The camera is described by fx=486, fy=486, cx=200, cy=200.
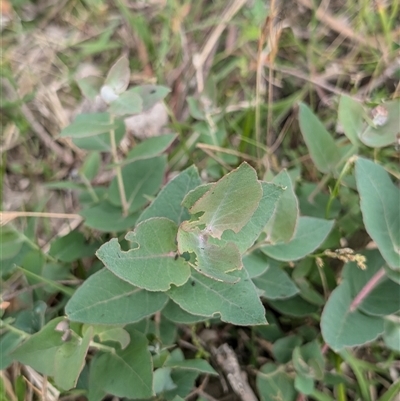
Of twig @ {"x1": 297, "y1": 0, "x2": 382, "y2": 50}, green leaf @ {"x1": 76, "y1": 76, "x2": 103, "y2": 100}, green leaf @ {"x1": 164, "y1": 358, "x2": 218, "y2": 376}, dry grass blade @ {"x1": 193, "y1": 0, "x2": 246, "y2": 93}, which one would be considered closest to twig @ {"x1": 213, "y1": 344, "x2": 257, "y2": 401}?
green leaf @ {"x1": 164, "y1": 358, "x2": 218, "y2": 376}

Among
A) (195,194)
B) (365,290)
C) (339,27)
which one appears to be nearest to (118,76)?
(195,194)

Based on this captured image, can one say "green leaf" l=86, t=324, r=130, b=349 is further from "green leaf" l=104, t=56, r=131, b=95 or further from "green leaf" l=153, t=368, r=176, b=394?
"green leaf" l=104, t=56, r=131, b=95

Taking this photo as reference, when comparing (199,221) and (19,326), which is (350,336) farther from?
(19,326)

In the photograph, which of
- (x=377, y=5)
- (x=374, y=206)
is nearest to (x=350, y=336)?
(x=374, y=206)

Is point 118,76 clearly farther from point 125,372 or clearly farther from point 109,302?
point 125,372

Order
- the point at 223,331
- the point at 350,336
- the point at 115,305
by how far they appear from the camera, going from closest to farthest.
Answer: the point at 115,305 < the point at 350,336 < the point at 223,331

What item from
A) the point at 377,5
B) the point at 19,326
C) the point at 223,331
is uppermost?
the point at 377,5
